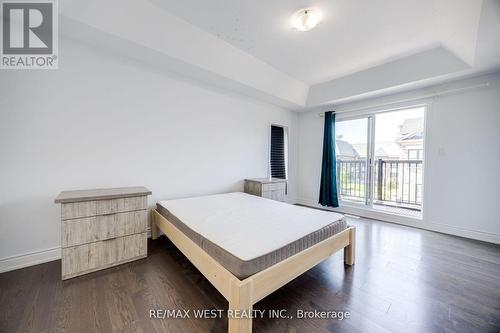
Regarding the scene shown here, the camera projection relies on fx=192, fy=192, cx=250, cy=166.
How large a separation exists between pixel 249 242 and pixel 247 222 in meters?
0.42

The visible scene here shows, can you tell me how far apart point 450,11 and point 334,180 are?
2.89m

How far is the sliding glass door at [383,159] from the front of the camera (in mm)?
3730

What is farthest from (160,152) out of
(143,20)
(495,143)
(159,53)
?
(495,143)

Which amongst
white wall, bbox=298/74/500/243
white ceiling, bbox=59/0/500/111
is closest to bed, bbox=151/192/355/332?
white ceiling, bbox=59/0/500/111

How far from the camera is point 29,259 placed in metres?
1.92

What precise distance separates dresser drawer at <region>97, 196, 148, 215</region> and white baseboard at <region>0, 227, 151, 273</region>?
80 centimetres

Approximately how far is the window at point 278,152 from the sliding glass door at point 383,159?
1173mm

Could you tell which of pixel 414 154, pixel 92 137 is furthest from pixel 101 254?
pixel 414 154

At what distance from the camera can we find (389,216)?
346 cm

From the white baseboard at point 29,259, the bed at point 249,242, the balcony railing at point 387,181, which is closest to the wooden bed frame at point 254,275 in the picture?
the bed at point 249,242

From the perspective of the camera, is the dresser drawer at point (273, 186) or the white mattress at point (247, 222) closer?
the white mattress at point (247, 222)

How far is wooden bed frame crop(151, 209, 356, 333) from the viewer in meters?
1.12

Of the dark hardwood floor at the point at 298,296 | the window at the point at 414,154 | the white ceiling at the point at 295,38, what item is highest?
the white ceiling at the point at 295,38

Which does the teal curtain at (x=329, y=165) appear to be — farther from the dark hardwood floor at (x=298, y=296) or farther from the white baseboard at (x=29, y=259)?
the white baseboard at (x=29, y=259)
